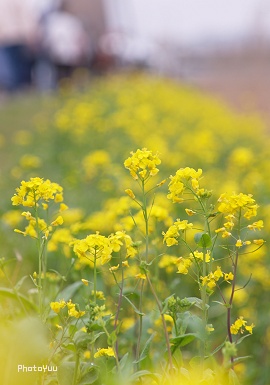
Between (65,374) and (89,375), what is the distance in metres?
0.05

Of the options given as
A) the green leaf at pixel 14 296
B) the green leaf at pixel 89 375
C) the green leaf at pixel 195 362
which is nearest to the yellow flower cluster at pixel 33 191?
the green leaf at pixel 14 296

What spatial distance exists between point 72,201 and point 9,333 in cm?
242

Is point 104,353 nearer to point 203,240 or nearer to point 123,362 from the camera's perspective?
point 123,362

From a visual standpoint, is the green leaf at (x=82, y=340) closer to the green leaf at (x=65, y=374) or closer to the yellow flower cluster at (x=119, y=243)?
the green leaf at (x=65, y=374)

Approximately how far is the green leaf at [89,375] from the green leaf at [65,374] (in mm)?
25

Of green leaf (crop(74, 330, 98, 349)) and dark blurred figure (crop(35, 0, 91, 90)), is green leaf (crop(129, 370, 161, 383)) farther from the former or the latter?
dark blurred figure (crop(35, 0, 91, 90))

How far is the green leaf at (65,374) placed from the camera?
69.4 inches

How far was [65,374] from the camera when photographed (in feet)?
5.83

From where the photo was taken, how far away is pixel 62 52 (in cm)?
1579

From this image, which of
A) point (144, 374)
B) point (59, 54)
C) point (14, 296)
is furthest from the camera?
point (59, 54)

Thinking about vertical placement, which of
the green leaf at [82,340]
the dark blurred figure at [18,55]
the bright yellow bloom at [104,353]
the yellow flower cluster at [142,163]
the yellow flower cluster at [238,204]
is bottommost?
the dark blurred figure at [18,55]

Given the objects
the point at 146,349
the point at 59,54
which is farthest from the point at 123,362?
the point at 59,54

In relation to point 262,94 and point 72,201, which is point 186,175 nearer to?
point 72,201

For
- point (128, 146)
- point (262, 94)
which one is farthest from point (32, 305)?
point (262, 94)
